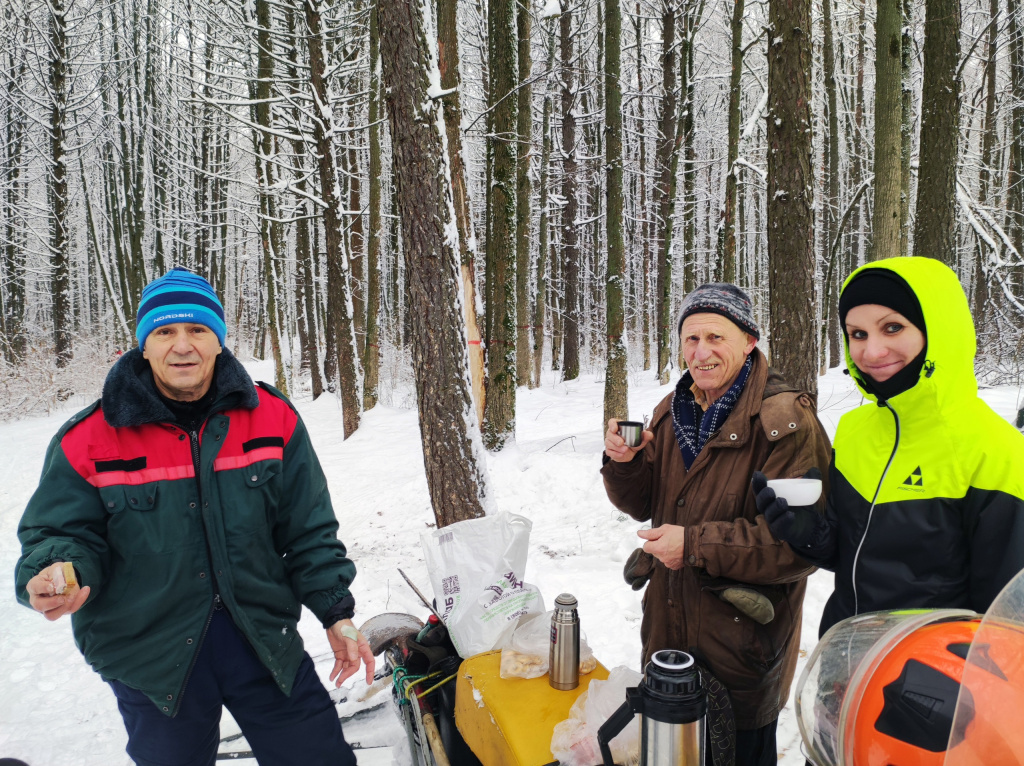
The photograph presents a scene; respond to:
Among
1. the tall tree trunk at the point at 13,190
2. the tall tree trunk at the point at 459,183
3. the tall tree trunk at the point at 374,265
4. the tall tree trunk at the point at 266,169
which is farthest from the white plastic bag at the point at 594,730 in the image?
the tall tree trunk at the point at 13,190

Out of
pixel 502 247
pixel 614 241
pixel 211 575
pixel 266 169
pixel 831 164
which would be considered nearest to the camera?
pixel 211 575

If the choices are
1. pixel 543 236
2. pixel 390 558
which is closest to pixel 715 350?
pixel 390 558

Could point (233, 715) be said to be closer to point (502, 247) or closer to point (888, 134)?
point (502, 247)

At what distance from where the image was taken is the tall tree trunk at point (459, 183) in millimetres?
6104

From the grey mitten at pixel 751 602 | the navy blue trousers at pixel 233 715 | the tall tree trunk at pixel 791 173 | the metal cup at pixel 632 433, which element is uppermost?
the tall tree trunk at pixel 791 173

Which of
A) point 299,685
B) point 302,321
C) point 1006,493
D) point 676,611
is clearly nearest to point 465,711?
point 299,685

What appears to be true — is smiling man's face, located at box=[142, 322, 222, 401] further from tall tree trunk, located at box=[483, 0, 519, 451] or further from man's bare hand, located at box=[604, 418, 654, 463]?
tall tree trunk, located at box=[483, 0, 519, 451]

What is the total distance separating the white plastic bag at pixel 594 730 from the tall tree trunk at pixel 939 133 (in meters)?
5.43

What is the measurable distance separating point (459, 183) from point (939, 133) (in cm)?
445

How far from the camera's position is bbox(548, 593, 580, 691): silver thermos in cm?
207

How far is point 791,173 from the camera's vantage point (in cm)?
499

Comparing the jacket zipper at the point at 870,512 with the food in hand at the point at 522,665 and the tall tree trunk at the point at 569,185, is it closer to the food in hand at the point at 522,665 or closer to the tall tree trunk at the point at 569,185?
the food in hand at the point at 522,665

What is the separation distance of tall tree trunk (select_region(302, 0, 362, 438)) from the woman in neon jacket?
9.39 m

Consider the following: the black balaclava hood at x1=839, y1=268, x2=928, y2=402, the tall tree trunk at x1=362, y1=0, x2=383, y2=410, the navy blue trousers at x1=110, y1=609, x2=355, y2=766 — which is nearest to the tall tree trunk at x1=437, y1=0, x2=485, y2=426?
the navy blue trousers at x1=110, y1=609, x2=355, y2=766
